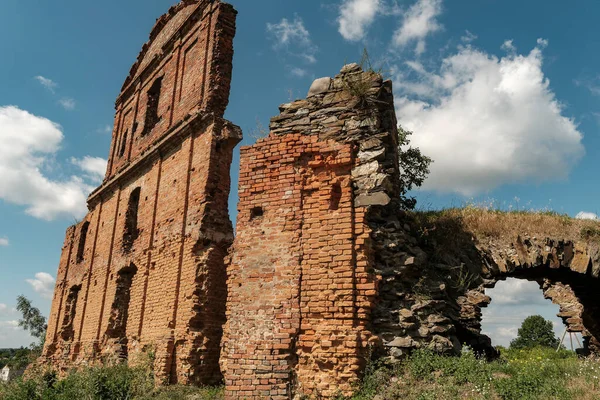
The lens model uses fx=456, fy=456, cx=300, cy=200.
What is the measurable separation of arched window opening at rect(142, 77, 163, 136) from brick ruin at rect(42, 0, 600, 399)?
13.3ft

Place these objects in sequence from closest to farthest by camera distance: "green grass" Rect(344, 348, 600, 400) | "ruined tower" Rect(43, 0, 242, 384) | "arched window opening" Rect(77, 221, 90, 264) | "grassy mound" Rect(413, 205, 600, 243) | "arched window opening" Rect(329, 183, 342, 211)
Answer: "green grass" Rect(344, 348, 600, 400)
"arched window opening" Rect(329, 183, 342, 211)
"grassy mound" Rect(413, 205, 600, 243)
"ruined tower" Rect(43, 0, 242, 384)
"arched window opening" Rect(77, 221, 90, 264)

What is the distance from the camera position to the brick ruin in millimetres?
5762

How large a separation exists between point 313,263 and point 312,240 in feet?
1.05

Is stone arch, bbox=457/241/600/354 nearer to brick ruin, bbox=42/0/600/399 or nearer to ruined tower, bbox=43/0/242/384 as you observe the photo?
brick ruin, bbox=42/0/600/399

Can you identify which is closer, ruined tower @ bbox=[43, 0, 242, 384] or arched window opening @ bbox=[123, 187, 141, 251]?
ruined tower @ bbox=[43, 0, 242, 384]

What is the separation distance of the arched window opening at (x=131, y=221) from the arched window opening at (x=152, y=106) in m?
2.13

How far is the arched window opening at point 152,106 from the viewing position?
14.3 meters

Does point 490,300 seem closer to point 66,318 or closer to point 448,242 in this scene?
point 448,242

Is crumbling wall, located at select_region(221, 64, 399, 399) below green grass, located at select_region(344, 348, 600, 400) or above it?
above

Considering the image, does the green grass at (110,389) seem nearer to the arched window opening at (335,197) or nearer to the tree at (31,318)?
the arched window opening at (335,197)

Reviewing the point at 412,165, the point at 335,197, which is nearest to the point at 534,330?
the point at 412,165

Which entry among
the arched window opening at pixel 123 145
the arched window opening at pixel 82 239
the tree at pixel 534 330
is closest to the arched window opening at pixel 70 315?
the arched window opening at pixel 82 239

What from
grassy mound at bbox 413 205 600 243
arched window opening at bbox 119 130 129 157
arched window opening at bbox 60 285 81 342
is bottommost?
arched window opening at bbox 60 285 81 342

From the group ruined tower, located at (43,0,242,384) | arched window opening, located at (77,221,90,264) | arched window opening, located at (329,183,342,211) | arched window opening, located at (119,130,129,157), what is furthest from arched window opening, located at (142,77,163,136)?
arched window opening, located at (329,183,342,211)
